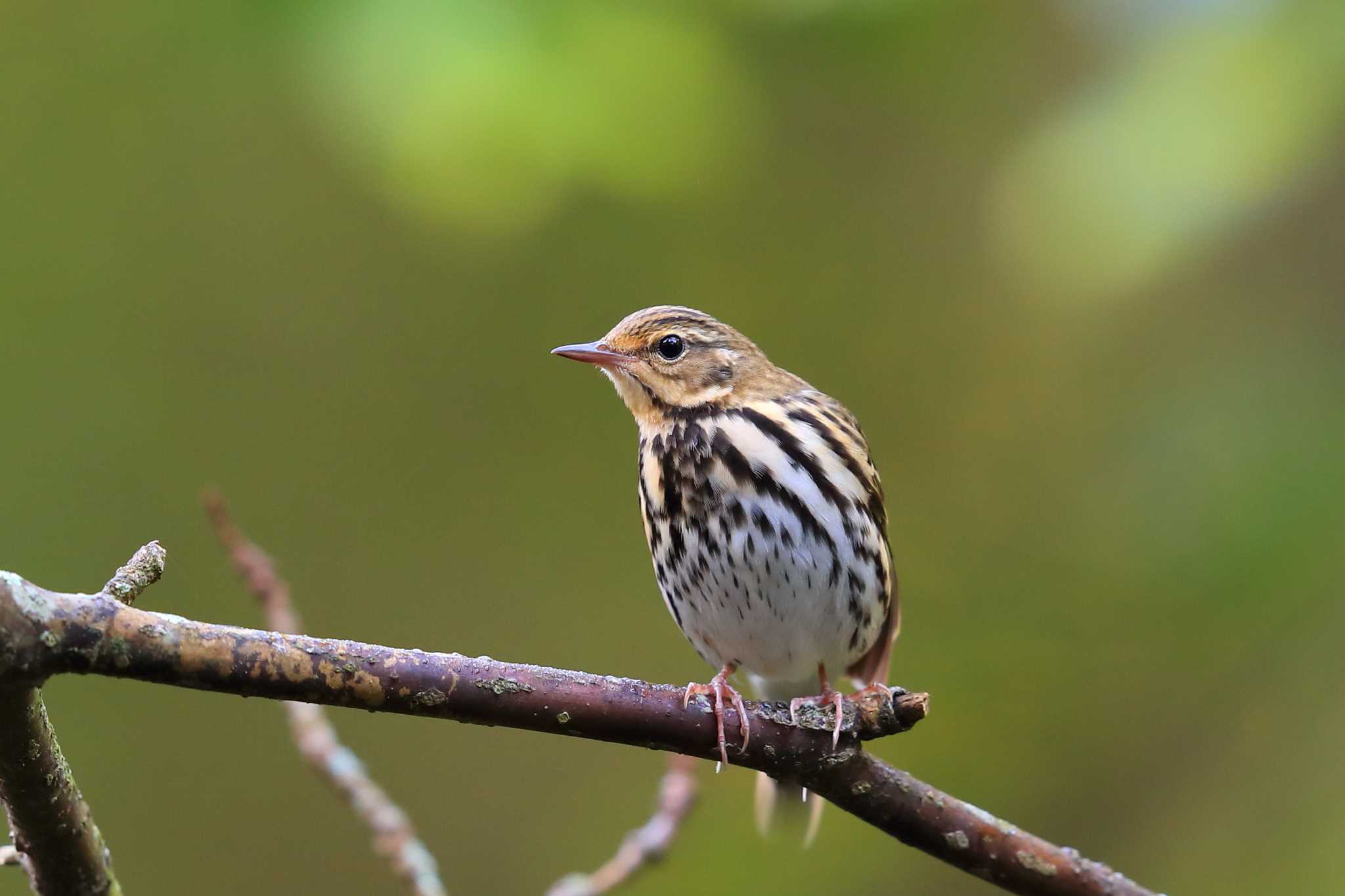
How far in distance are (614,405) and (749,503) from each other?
243 cm

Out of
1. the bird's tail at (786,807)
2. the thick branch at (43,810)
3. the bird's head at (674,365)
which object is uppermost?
the bird's head at (674,365)

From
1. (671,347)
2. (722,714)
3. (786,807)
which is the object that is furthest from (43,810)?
(786,807)

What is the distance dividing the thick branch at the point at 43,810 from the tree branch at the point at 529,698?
126mm

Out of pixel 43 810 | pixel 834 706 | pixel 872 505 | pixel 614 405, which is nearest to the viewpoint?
pixel 43 810

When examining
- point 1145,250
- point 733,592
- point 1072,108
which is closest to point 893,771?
point 733,592

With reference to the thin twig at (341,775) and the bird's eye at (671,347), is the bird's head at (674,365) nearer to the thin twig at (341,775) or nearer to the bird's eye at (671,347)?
the bird's eye at (671,347)

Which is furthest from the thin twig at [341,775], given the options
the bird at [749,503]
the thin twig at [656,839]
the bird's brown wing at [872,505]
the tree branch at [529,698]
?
the bird's brown wing at [872,505]

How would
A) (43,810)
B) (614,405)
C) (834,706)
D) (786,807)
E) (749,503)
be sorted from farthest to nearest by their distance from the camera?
(614,405)
(786,807)
(749,503)
(834,706)
(43,810)

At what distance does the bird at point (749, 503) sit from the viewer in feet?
11.3

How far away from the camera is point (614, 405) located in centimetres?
580

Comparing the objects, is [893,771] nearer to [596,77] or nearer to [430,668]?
[430,668]

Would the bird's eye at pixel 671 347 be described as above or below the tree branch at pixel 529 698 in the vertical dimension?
above

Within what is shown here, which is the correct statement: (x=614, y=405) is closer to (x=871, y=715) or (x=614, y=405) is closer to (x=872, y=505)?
(x=872, y=505)

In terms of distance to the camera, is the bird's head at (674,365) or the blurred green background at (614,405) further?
the bird's head at (674,365)
